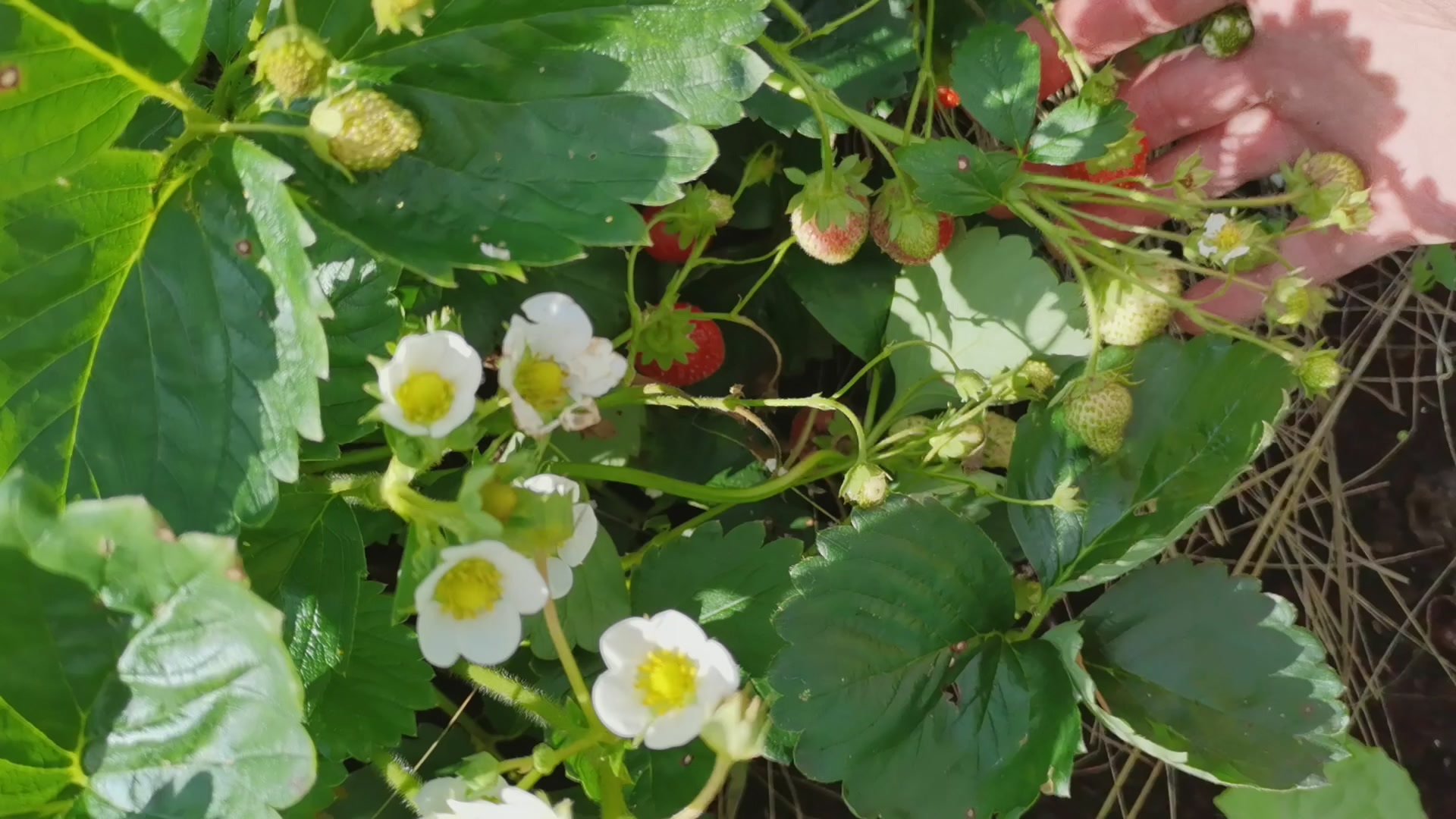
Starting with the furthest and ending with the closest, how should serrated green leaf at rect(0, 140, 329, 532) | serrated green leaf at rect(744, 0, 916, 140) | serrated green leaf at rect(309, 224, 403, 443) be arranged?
serrated green leaf at rect(744, 0, 916, 140), serrated green leaf at rect(309, 224, 403, 443), serrated green leaf at rect(0, 140, 329, 532)

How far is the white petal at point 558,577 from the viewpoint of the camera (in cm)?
70

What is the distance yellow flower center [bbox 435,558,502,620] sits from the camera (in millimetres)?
660

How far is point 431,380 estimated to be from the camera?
0.66 meters

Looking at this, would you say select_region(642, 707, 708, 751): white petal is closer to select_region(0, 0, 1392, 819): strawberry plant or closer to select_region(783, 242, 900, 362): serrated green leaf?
select_region(0, 0, 1392, 819): strawberry plant

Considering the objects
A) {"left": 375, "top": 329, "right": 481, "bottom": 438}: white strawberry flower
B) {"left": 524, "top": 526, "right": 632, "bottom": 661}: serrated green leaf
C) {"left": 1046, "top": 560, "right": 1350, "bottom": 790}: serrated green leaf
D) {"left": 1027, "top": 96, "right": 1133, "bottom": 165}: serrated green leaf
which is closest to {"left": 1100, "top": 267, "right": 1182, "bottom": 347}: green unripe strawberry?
{"left": 1027, "top": 96, "right": 1133, "bottom": 165}: serrated green leaf

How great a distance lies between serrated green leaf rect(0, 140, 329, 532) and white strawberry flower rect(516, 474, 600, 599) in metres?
0.19

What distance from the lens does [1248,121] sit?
129 centimetres

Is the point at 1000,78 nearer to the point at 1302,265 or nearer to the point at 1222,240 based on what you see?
the point at 1222,240

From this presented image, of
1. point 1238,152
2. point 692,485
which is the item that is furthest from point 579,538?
point 1238,152

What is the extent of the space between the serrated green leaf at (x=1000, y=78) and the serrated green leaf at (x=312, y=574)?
27.6 inches

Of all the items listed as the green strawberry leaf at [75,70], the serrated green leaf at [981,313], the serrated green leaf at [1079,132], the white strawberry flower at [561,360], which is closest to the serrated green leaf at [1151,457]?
the serrated green leaf at [981,313]

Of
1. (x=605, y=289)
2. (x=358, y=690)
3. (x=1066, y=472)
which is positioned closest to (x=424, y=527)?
(x=358, y=690)

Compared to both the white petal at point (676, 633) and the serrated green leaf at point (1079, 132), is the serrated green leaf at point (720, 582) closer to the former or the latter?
the white petal at point (676, 633)

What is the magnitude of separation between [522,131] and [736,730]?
18.7 inches
